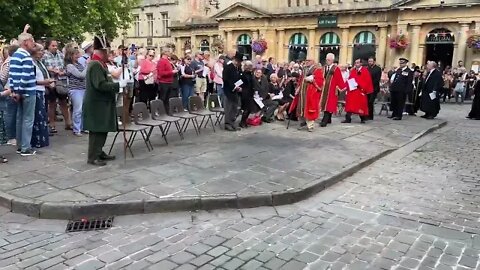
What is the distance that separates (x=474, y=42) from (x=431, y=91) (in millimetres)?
16690


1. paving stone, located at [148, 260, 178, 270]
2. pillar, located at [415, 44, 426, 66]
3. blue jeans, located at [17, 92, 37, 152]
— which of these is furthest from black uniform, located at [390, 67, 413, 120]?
pillar, located at [415, 44, 426, 66]

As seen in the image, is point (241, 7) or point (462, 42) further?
point (241, 7)

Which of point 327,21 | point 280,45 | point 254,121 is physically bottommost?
point 254,121

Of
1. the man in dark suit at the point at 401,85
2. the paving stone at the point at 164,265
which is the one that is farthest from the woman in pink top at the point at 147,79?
the paving stone at the point at 164,265

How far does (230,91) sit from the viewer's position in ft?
34.3

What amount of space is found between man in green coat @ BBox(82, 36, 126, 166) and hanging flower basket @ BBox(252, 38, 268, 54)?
3277 centimetres

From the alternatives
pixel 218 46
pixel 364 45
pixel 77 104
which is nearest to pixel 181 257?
pixel 77 104

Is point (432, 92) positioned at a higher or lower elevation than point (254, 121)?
higher

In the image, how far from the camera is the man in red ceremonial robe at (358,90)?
41.8 ft

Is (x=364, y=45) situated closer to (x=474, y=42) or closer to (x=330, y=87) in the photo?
(x=474, y=42)

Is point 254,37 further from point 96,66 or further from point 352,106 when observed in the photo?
point 96,66

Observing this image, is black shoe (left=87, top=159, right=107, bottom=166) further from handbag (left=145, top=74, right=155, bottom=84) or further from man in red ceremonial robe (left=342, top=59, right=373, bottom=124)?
man in red ceremonial robe (left=342, top=59, right=373, bottom=124)

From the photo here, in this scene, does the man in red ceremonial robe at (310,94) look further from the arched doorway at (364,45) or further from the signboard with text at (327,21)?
the signboard with text at (327,21)

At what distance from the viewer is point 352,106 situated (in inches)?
505
